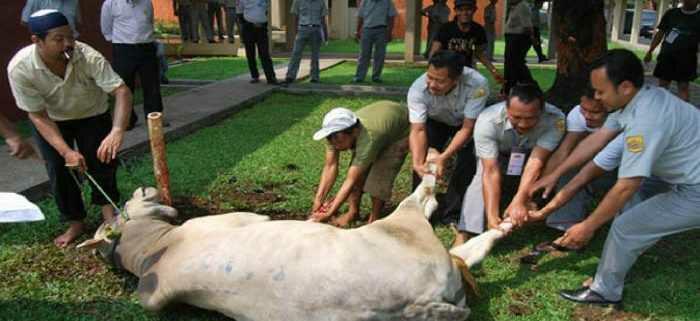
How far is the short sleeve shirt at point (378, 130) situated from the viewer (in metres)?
4.18

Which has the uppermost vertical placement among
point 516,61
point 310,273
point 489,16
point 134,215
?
point 489,16

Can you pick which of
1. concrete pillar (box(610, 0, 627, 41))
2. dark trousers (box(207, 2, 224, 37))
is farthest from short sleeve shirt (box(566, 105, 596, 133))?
concrete pillar (box(610, 0, 627, 41))

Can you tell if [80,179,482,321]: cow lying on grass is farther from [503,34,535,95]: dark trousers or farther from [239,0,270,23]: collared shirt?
[239,0,270,23]: collared shirt

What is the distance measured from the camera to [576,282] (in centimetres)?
369

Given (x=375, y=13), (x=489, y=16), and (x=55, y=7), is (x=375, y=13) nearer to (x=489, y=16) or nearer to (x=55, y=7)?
(x=489, y=16)

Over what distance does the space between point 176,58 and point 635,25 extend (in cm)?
1557

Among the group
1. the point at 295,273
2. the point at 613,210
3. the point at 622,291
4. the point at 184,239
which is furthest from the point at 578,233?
the point at 184,239

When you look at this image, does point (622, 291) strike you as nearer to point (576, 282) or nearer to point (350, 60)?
point (576, 282)

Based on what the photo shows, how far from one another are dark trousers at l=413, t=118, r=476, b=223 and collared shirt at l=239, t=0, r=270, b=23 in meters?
6.12

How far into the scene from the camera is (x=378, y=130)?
14.2 feet

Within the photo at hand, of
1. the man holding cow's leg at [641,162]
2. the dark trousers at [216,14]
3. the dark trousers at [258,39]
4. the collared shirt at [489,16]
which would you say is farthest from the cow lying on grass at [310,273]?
the dark trousers at [216,14]

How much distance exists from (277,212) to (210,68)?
9.21 m

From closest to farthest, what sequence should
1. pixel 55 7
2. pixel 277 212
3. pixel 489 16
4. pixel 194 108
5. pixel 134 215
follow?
pixel 134 215, pixel 277 212, pixel 55 7, pixel 194 108, pixel 489 16

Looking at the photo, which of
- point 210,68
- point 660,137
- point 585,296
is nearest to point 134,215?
point 585,296
